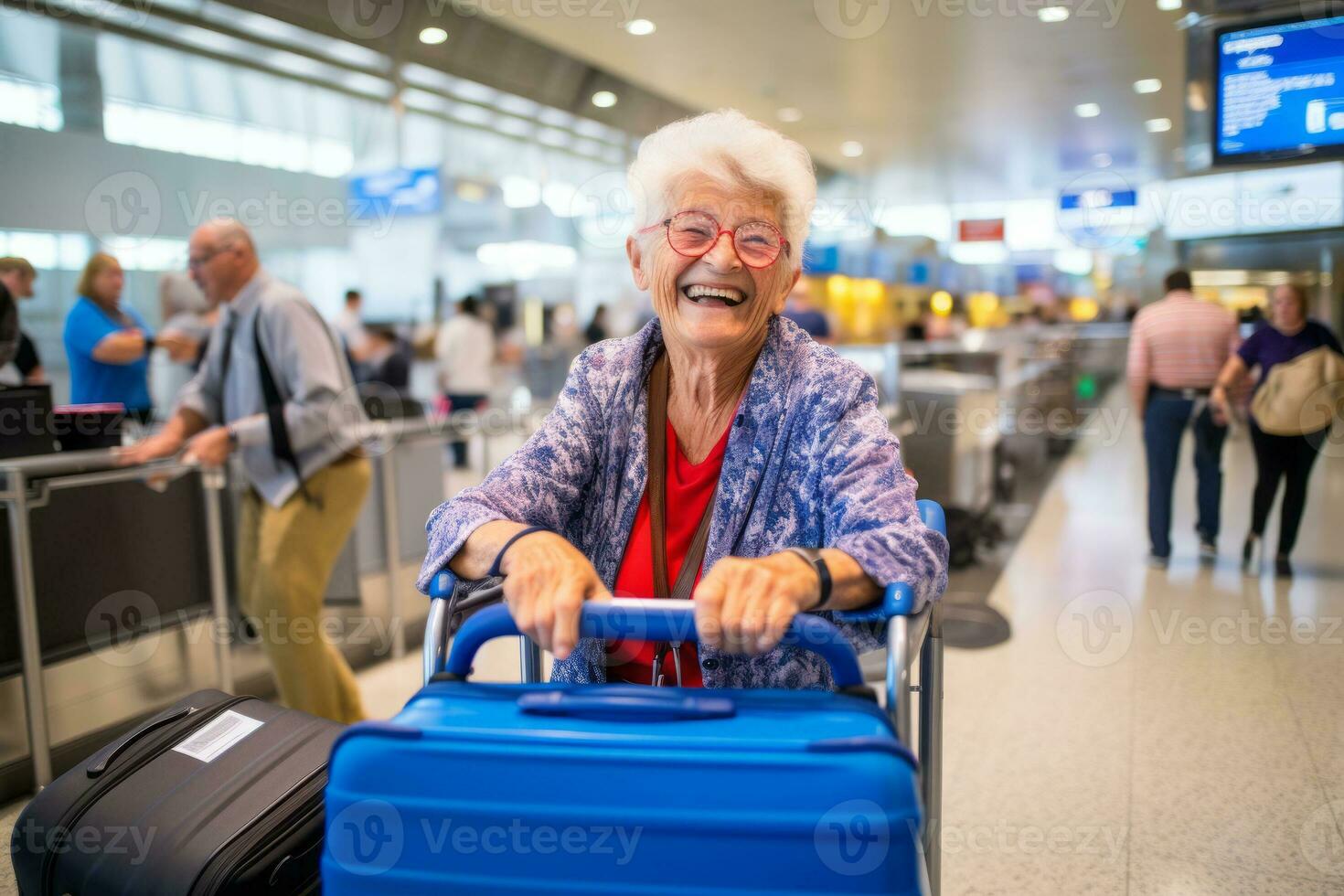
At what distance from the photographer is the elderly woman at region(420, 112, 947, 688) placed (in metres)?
1.29

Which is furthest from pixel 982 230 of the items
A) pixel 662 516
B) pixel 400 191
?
pixel 662 516

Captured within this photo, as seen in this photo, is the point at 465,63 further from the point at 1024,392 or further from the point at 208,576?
the point at 208,576

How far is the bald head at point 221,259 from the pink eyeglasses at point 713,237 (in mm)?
1832

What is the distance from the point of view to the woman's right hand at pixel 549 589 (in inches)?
40.6

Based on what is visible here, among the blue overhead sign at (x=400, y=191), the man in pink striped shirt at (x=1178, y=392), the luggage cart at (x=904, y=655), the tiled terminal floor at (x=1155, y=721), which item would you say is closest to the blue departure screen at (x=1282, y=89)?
the man in pink striped shirt at (x=1178, y=392)

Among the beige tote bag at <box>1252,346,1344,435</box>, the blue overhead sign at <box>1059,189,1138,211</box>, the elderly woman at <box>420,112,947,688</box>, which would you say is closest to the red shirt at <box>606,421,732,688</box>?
the elderly woman at <box>420,112,947,688</box>

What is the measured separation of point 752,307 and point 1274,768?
2.60 meters

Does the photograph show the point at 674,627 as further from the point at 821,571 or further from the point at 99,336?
the point at 99,336

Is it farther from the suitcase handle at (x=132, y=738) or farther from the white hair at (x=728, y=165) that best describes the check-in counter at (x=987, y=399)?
the suitcase handle at (x=132, y=738)

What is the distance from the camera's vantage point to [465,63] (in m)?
9.11

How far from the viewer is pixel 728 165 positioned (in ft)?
4.49

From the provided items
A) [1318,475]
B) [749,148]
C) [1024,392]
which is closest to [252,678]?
[749,148]

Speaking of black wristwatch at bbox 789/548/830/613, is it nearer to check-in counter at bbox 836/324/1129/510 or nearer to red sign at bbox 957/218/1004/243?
check-in counter at bbox 836/324/1129/510

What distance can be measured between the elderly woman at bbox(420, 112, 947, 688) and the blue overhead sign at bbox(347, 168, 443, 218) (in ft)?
27.2
